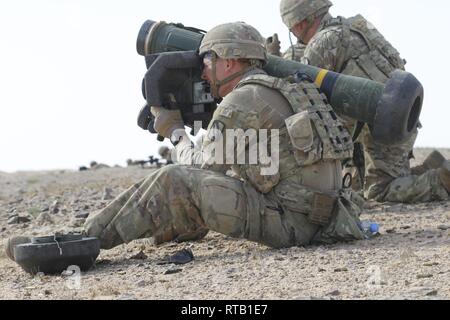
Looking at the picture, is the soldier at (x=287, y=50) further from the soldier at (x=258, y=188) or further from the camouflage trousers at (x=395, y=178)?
the soldier at (x=258, y=188)

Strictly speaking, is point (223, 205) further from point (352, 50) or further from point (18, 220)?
point (18, 220)

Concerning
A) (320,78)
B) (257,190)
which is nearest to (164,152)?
(320,78)

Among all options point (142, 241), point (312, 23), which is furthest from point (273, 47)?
point (142, 241)

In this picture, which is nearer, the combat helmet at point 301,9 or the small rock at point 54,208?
the combat helmet at point 301,9

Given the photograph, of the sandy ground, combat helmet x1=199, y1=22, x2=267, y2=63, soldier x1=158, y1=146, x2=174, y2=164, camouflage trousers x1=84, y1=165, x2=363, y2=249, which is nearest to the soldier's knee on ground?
camouflage trousers x1=84, y1=165, x2=363, y2=249

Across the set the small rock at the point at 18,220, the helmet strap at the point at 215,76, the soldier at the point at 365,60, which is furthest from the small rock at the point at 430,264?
the small rock at the point at 18,220

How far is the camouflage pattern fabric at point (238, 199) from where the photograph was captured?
5.98m

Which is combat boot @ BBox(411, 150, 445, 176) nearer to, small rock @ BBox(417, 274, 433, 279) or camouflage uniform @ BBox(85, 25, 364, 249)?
camouflage uniform @ BBox(85, 25, 364, 249)

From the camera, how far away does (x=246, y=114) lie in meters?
6.00

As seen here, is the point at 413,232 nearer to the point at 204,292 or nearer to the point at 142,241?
the point at 142,241

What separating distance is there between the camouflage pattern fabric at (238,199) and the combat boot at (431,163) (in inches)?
136

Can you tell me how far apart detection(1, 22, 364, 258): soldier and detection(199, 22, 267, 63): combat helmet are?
0.04ft

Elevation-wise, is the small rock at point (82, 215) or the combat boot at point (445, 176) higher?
the combat boot at point (445, 176)

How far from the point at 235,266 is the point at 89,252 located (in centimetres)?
83
